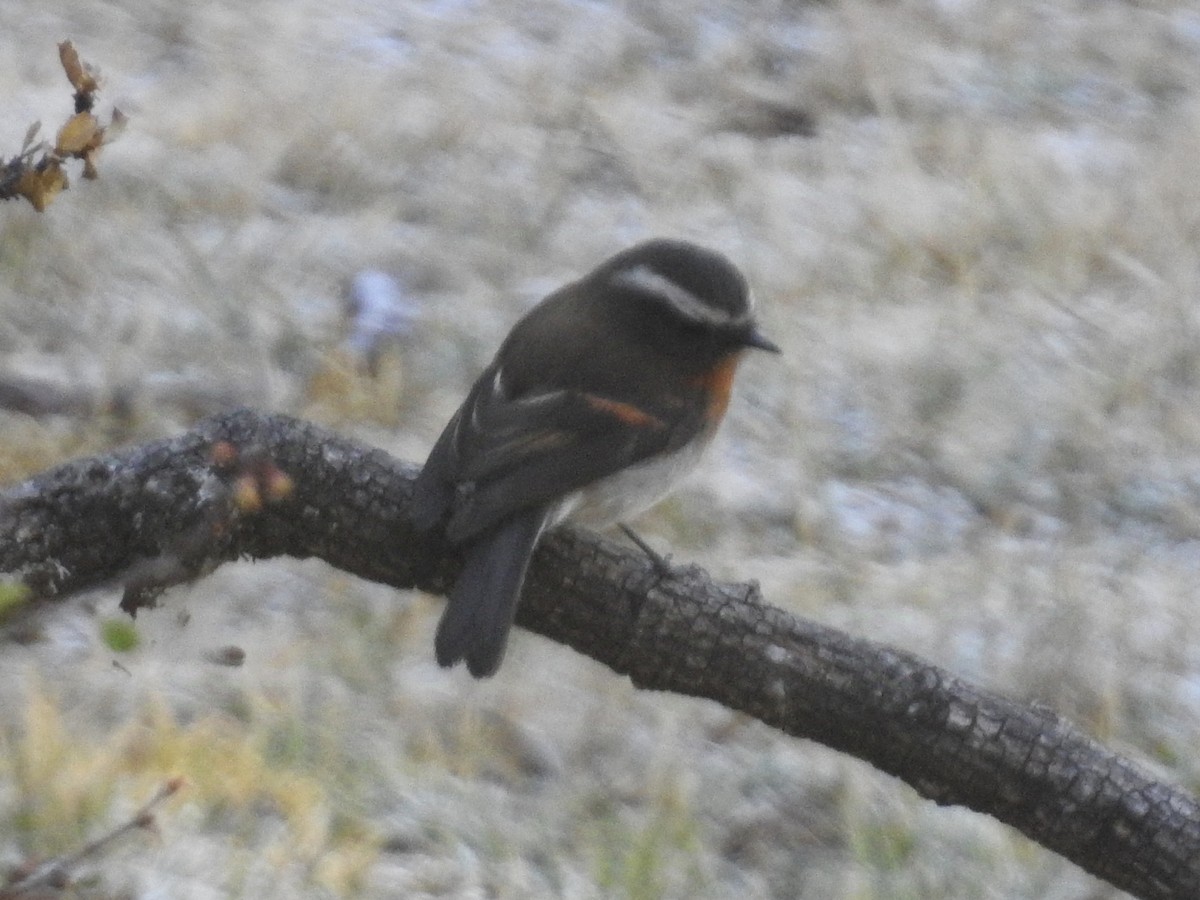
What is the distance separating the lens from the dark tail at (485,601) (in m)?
3.28

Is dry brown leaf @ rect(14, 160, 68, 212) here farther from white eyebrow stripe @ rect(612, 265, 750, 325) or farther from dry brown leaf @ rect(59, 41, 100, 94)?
white eyebrow stripe @ rect(612, 265, 750, 325)

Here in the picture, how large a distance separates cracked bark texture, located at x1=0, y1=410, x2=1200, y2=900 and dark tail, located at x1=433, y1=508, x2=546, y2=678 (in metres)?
0.17

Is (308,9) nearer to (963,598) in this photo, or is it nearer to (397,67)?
(397,67)

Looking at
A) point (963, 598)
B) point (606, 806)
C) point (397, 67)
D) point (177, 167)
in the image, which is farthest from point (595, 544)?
point (397, 67)

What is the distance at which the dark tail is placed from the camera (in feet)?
10.8

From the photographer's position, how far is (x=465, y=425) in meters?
3.86

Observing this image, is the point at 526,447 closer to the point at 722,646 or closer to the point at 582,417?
the point at 582,417

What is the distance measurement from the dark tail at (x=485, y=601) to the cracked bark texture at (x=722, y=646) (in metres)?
0.17

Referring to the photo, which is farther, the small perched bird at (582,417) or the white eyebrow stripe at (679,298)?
the white eyebrow stripe at (679,298)

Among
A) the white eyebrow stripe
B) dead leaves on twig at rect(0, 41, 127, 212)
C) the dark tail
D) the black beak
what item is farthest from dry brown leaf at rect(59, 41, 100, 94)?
the black beak

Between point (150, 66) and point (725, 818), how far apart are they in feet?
14.3

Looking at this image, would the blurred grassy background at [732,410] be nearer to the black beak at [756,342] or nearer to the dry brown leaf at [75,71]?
the dry brown leaf at [75,71]

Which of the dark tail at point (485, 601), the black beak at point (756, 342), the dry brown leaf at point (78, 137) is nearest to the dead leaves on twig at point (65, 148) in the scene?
the dry brown leaf at point (78, 137)

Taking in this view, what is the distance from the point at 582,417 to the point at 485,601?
2.64ft
